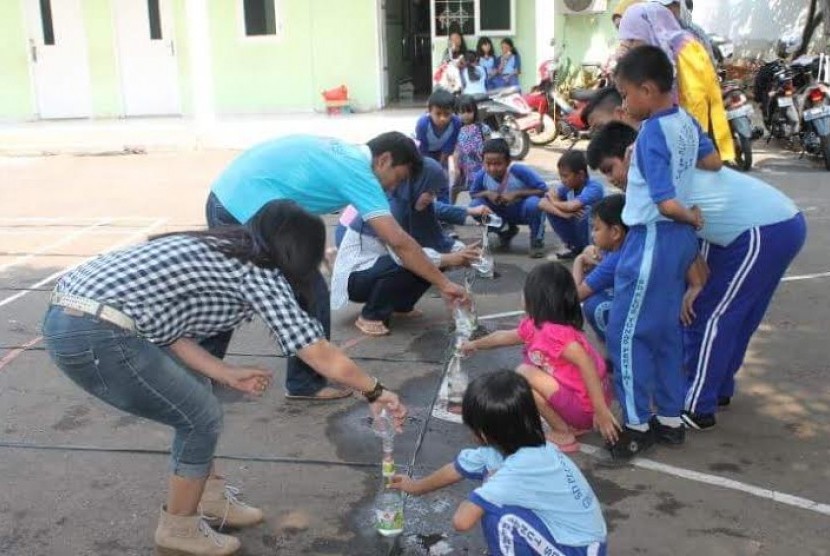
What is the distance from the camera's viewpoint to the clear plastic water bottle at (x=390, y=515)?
3244 millimetres

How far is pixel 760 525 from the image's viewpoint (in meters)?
3.30

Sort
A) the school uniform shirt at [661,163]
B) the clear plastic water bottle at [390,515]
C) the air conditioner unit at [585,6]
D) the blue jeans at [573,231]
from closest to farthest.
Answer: the clear plastic water bottle at [390,515] < the school uniform shirt at [661,163] < the blue jeans at [573,231] < the air conditioner unit at [585,6]

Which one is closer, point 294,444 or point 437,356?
point 294,444

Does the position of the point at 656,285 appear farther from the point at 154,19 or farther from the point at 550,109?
the point at 154,19

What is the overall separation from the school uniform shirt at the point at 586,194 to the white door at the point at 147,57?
1068cm

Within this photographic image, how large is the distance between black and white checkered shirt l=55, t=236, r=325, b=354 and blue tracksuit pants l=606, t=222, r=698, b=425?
146cm

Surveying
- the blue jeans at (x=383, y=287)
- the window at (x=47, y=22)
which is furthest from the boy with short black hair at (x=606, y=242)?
the window at (x=47, y=22)

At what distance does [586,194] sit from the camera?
22.3ft

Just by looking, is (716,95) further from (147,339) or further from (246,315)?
(147,339)

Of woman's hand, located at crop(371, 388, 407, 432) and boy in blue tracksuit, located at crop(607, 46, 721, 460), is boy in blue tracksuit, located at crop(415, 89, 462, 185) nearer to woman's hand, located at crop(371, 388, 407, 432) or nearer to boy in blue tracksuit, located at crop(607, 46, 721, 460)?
boy in blue tracksuit, located at crop(607, 46, 721, 460)

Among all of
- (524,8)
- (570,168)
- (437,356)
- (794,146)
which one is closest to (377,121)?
(524,8)

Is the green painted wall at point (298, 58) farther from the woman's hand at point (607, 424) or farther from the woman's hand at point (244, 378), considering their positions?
the woman's hand at point (244, 378)

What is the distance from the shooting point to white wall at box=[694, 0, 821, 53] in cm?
1444

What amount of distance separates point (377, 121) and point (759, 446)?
10758mm
